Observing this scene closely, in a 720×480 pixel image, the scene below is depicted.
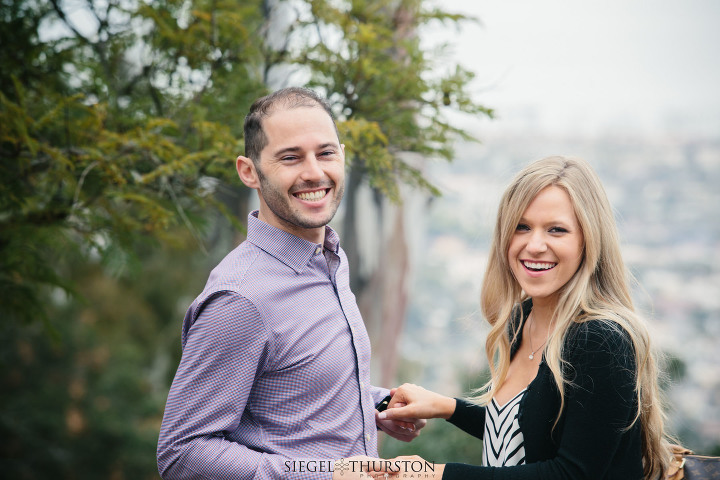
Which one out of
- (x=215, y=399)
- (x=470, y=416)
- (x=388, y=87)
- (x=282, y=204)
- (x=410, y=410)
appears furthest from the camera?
(x=388, y=87)

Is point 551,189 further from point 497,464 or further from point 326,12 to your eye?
point 326,12

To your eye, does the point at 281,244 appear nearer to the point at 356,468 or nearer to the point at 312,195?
the point at 312,195

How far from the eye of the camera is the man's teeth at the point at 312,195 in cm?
208

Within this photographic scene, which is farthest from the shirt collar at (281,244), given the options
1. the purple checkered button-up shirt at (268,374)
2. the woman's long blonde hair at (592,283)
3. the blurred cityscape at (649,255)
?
the blurred cityscape at (649,255)

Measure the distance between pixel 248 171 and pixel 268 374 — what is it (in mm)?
711

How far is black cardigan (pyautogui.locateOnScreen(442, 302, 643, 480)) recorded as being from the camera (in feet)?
6.15

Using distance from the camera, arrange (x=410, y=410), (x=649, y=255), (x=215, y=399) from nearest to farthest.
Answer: (x=215, y=399)
(x=410, y=410)
(x=649, y=255)

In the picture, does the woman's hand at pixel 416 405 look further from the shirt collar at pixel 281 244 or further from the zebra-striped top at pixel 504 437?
the shirt collar at pixel 281 244

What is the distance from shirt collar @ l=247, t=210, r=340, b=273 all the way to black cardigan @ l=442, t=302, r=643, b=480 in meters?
0.83

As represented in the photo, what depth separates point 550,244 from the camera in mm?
2119

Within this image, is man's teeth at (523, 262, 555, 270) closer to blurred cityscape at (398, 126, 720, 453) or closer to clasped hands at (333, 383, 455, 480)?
clasped hands at (333, 383, 455, 480)

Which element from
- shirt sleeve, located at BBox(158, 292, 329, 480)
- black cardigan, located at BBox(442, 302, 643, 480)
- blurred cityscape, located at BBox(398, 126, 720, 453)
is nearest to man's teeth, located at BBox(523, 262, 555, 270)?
black cardigan, located at BBox(442, 302, 643, 480)

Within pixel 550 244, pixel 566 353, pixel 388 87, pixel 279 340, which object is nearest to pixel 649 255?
pixel 388 87

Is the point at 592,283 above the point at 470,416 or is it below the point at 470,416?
above
